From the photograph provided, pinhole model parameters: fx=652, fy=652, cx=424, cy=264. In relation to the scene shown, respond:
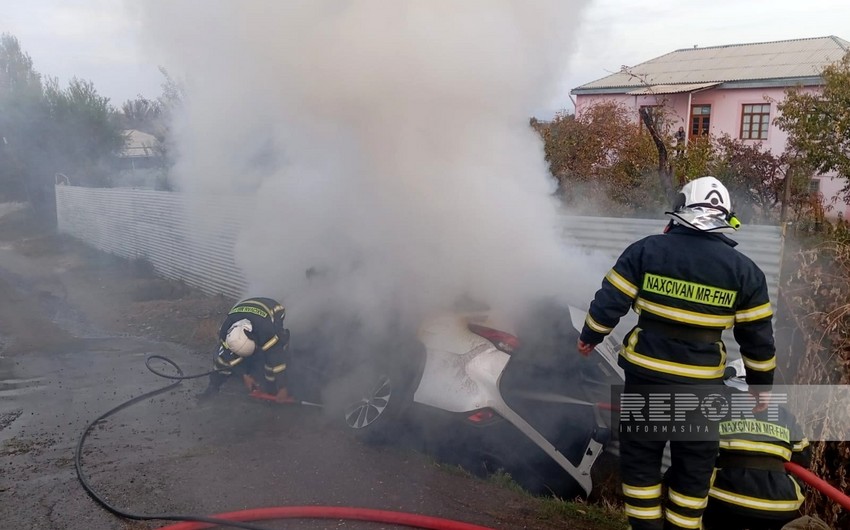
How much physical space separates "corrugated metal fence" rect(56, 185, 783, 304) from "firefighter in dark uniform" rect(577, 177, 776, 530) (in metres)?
2.00

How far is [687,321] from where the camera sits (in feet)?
9.54

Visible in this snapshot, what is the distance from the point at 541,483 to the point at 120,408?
362cm

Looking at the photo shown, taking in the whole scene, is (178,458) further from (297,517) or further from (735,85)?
(735,85)

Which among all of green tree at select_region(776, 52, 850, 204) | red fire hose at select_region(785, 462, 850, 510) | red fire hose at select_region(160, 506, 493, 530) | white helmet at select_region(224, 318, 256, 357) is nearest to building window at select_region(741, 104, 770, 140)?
green tree at select_region(776, 52, 850, 204)

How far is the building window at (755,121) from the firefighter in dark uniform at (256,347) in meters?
21.5

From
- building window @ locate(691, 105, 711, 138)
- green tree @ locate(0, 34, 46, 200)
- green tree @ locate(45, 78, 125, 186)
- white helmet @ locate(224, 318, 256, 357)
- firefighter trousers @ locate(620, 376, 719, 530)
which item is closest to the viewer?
firefighter trousers @ locate(620, 376, 719, 530)

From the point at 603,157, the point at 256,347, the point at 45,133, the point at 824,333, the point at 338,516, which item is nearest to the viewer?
the point at 338,516

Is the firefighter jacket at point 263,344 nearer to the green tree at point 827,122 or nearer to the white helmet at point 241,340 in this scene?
the white helmet at point 241,340

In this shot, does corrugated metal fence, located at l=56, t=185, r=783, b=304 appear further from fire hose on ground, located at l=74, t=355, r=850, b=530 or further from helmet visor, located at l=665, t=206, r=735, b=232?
fire hose on ground, located at l=74, t=355, r=850, b=530

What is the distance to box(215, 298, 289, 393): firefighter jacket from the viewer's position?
5461 millimetres

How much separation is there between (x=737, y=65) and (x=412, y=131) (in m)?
23.5

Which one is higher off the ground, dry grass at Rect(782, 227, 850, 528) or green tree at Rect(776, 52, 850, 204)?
green tree at Rect(776, 52, 850, 204)

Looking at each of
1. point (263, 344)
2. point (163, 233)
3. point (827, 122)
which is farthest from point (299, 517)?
point (163, 233)

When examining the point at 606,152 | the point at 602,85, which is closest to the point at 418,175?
the point at 606,152
